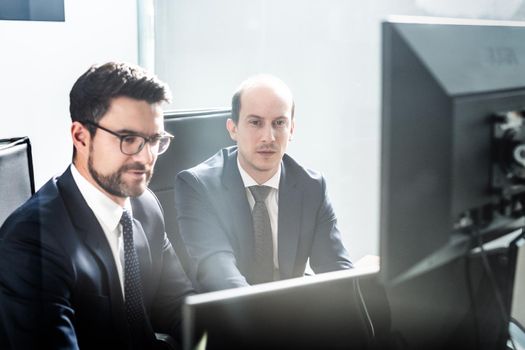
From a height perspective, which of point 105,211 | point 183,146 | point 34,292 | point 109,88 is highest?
point 109,88

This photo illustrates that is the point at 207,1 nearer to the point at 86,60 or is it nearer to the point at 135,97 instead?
the point at 86,60

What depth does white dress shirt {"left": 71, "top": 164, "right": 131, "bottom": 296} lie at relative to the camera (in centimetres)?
140

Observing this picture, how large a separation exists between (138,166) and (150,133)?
8cm

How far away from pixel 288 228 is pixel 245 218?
0.42ft

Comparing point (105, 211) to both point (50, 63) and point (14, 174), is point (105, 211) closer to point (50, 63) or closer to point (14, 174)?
point (14, 174)

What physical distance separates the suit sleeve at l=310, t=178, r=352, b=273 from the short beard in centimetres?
60

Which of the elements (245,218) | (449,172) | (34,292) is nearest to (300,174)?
(245,218)

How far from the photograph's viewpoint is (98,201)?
141 centimetres

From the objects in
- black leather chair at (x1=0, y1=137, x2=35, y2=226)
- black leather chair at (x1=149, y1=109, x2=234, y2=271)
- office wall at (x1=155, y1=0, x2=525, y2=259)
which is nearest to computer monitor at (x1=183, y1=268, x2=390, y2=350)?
black leather chair at (x1=0, y1=137, x2=35, y2=226)

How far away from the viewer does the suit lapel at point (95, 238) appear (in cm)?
131

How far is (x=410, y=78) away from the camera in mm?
751

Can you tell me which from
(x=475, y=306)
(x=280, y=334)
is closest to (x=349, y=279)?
(x=280, y=334)

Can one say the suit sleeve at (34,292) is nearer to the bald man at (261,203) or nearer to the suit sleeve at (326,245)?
the bald man at (261,203)

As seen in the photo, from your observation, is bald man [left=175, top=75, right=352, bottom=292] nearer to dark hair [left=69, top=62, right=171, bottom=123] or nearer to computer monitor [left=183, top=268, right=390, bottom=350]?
dark hair [left=69, top=62, right=171, bottom=123]
